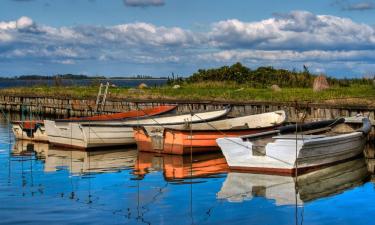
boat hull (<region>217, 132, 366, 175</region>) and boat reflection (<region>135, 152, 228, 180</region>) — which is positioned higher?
boat hull (<region>217, 132, 366, 175</region>)

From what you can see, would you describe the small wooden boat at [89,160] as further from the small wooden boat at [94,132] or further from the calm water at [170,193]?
the small wooden boat at [94,132]

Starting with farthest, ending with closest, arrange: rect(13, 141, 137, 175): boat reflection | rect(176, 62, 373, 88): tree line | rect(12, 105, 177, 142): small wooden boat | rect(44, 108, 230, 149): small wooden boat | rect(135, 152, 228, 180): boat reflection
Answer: rect(176, 62, 373, 88): tree line < rect(12, 105, 177, 142): small wooden boat < rect(44, 108, 230, 149): small wooden boat < rect(13, 141, 137, 175): boat reflection < rect(135, 152, 228, 180): boat reflection

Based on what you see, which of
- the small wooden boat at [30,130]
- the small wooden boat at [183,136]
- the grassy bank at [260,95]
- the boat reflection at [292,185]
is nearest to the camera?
the boat reflection at [292,185]

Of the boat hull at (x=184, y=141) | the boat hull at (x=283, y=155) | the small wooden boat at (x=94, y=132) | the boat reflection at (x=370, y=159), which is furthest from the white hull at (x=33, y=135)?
the boat reflection at (x=370, y=159)

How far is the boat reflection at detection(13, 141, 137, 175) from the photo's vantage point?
21.9m

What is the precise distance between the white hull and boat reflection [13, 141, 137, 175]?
44 centimetres

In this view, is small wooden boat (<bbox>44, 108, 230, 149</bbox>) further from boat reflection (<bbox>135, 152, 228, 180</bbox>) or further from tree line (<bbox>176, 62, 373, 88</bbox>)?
tree line (<bbox>176, 62, 373, 88</bbox>)

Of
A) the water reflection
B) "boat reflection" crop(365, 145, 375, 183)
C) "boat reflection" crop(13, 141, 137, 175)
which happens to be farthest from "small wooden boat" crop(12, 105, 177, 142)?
"boat reflection" crop(365, 145, 375, 183)

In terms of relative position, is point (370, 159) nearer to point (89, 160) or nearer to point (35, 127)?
point (89, 160)

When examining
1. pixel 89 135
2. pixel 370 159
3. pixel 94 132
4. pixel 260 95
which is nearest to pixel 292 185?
pixel 370 159

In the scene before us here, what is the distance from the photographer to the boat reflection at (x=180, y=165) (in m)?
20.1

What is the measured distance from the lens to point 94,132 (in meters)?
26.0

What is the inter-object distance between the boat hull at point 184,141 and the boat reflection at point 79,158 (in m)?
1.01

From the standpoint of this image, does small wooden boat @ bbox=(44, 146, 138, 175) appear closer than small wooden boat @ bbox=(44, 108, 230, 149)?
Yes
